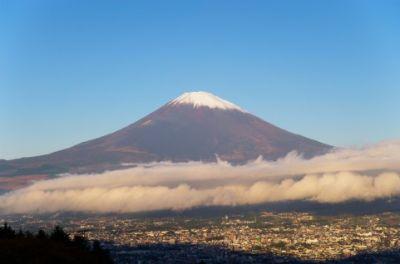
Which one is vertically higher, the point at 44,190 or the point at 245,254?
the point at 44,190

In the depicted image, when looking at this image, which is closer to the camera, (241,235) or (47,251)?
(47,251)

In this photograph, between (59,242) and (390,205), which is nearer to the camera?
(59,242)

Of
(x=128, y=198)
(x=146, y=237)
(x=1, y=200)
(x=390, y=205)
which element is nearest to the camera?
(x=146, y=237)

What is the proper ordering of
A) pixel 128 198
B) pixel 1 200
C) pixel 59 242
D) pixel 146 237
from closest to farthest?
pixel 59 242 → pixel 146 237 → pixel 1 200 → pixel 128 198

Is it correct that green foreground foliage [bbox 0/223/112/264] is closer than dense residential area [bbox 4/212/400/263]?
Yes

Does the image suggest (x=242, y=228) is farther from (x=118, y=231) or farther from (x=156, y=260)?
(x=156, y=260)

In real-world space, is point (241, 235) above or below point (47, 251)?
below

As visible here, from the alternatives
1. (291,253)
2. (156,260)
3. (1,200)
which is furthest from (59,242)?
(1,200)

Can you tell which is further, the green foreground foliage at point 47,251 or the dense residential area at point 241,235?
the dense residential area at point 241,235
